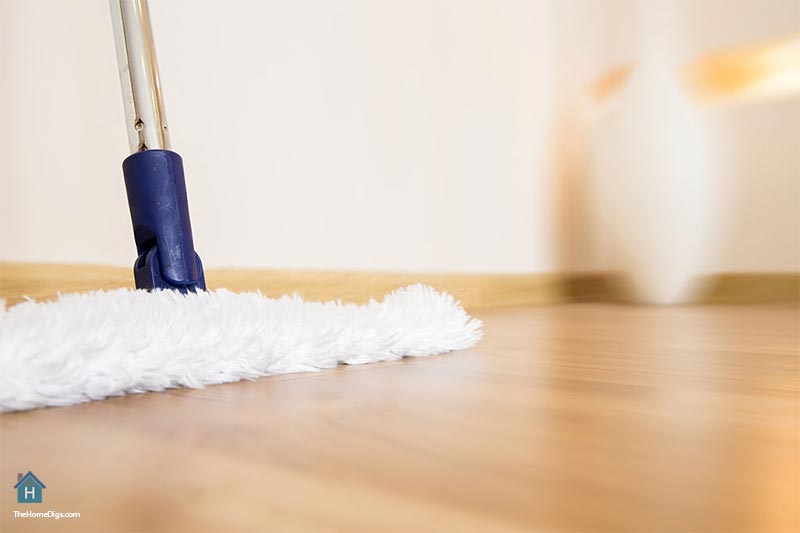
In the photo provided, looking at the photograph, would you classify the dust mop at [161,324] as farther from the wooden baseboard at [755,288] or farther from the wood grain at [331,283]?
the wooden baseboard at [755,288]

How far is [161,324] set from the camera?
0.49 m

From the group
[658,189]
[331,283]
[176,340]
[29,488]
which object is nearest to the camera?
[29,488]

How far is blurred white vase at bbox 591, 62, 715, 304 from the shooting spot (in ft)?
5.28

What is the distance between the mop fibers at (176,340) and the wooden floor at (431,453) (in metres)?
0.02

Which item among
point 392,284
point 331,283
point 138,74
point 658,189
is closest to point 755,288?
point 658,189

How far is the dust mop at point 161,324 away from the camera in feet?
1.42

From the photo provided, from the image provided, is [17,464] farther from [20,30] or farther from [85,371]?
[20,30]

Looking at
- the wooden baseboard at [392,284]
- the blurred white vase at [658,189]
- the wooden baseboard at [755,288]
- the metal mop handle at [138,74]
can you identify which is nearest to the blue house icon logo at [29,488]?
the metal mop handle at [138,74]

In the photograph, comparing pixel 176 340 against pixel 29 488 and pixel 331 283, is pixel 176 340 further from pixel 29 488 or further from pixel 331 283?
pixel 331 283

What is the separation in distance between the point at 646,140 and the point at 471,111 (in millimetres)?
429

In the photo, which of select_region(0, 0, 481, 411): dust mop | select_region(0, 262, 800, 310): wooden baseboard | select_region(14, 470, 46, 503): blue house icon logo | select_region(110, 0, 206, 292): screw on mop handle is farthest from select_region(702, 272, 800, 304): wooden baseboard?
select_region(14, 470, 46, 503): blue house icon logo

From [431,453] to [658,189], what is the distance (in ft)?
4.77

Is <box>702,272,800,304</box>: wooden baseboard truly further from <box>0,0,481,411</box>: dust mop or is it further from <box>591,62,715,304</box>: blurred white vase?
<box>0,0,481,411</box>: dust mop

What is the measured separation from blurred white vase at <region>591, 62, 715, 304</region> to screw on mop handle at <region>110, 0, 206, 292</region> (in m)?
1.20
